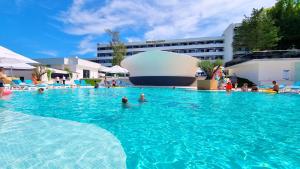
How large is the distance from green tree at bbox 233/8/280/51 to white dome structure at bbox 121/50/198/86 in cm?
1488

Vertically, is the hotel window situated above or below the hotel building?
below

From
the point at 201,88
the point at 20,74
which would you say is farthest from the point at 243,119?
the point at 20,74

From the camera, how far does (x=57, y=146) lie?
4391mm

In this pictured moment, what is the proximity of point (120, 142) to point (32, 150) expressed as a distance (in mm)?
1807

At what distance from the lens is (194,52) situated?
→ 62.1 m

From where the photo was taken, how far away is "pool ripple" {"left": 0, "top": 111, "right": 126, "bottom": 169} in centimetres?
358

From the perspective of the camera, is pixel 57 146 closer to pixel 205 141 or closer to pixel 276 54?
pixel 205 141

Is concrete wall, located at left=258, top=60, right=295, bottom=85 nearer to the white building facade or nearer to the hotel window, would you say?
the white building facade

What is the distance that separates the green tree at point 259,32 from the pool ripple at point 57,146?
39.2m

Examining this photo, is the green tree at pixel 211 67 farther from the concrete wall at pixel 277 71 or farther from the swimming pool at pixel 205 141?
the swimming pool at pixel 205 141

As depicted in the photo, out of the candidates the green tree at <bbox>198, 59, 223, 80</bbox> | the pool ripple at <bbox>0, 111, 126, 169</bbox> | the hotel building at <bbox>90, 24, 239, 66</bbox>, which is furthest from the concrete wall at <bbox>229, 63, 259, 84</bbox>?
the pool ripple at <bbox>0, 111, 126, 169</bbox>

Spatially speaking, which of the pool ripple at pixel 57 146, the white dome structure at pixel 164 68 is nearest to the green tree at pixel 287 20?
the white dome structure at pixel 164 68

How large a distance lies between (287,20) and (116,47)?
39.4 metres

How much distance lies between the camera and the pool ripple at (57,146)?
11.7 ft
